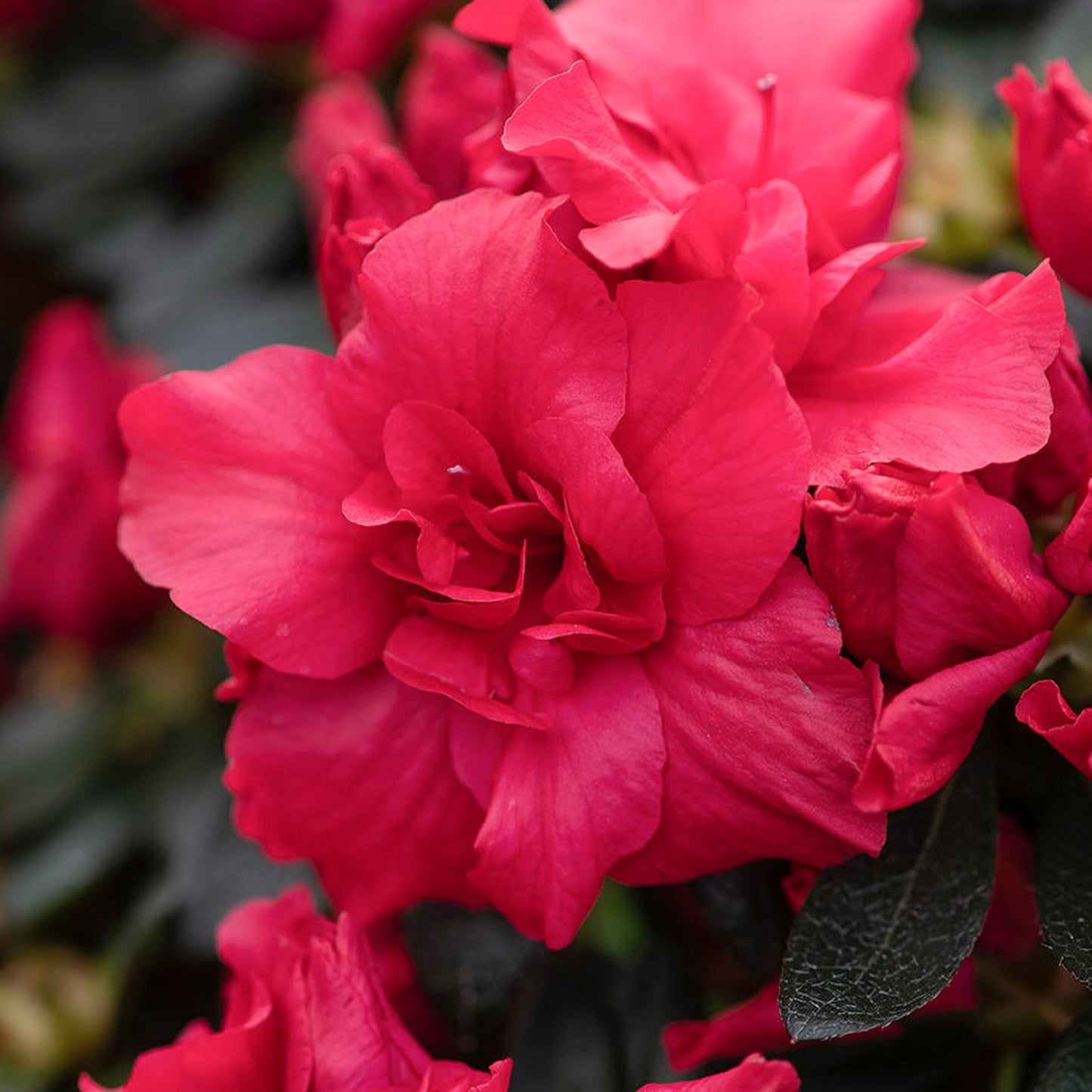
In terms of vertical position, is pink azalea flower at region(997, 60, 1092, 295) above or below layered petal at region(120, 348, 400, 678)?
above

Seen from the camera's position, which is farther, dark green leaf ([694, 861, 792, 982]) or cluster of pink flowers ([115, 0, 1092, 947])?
dark green leaf ([694, 861, 792, 982])

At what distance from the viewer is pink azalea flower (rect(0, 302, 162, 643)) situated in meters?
0.98

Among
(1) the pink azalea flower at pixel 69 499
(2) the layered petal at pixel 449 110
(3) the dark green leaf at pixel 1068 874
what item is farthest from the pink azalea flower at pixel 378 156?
(3) the dark green leaf at pixel 1068 874

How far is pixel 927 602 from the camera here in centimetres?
46

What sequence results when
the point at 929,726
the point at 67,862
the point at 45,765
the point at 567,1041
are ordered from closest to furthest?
1. the point at 929,726
2. the point at 567,1041
3. the point at 67,862
4. the point at 45,765

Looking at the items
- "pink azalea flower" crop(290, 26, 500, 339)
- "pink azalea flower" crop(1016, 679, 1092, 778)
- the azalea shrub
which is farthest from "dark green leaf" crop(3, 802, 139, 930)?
"pink azalea flower" crop(1016, 679, 1092, 778)

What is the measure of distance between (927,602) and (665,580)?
0.32 ft

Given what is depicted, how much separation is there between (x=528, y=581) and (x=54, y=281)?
113cm

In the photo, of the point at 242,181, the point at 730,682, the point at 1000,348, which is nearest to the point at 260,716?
the point at 730,682

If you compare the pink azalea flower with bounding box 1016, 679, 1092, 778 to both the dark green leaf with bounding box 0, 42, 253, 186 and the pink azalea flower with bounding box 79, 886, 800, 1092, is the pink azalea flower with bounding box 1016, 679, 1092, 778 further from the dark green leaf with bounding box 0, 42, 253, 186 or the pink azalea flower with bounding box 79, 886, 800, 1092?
the dark green leaf with bounding box 0, 42, 253, 186

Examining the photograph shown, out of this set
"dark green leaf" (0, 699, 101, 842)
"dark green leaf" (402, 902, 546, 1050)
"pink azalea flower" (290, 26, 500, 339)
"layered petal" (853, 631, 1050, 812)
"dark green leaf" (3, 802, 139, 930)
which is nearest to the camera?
"layered petal" (853, 631, 1050, 812)

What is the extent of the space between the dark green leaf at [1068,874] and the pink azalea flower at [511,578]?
11cm

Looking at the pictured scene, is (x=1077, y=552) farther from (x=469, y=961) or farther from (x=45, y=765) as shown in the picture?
(x=45, y=765)

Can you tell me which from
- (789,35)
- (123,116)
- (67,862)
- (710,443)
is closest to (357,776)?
(710,443)
